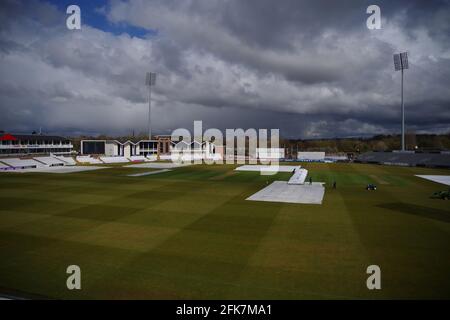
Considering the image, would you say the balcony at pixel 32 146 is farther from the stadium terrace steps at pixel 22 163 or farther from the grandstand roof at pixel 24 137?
the stadium terrace steps at pixel 22 163

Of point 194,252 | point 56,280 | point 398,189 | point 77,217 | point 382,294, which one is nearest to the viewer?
point 382,294

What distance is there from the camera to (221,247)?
21.5 metres

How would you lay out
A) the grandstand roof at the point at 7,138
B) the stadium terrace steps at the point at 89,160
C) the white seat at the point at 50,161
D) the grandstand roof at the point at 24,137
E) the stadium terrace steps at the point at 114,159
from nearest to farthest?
the white seat at the point at 50,161
the stadium terrace steps at the point at 89,160
the grandstand roof at the point at 7,138
the grandstand roof at the point at 24,137
the stadium terrace steps at the point at 114,159

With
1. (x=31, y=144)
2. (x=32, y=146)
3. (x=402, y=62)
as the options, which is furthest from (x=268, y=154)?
(x=31, y=144)

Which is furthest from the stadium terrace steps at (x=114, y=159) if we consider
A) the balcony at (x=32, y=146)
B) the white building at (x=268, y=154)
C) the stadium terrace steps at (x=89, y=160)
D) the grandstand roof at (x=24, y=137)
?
the white building at (x=268, y=154)

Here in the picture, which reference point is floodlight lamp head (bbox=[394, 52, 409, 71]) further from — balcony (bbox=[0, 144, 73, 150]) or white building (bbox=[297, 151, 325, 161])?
balcony (bbox=[0, 144, 73, 150])

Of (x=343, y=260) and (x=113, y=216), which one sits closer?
(x=343, y=260)

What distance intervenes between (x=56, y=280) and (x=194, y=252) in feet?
26.8

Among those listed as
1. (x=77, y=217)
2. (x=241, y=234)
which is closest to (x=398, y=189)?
(x=241, y=234)

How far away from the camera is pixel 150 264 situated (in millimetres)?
18328

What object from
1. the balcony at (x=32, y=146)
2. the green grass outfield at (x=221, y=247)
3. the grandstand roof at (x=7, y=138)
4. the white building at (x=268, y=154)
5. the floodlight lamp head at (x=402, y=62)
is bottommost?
the green grass outfield at (x=221, y=247)

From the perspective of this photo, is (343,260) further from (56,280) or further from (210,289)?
(56,280)

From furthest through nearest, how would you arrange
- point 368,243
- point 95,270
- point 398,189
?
point 398,189
point 368,243
point 95,270

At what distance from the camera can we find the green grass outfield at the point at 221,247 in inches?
608
